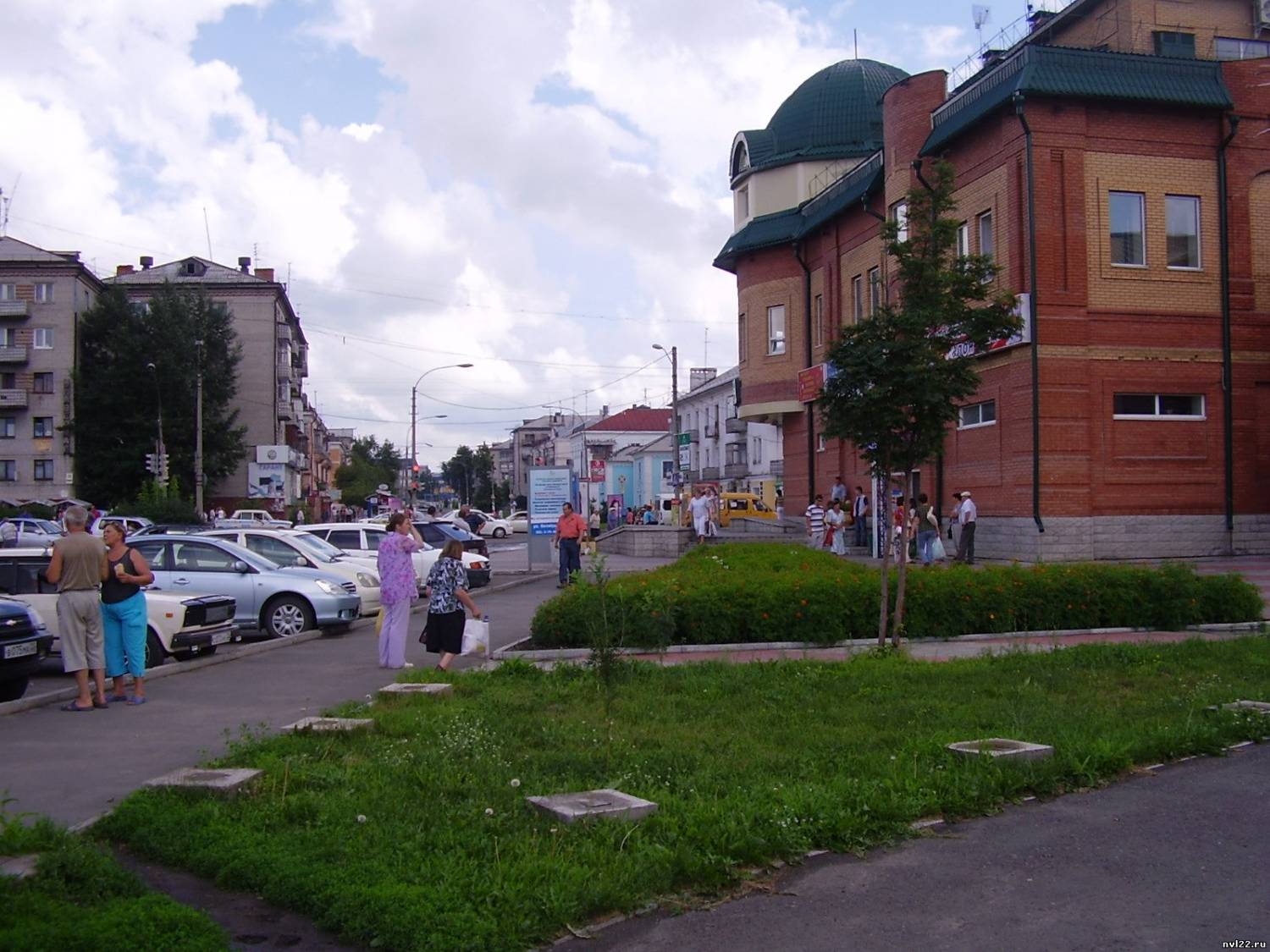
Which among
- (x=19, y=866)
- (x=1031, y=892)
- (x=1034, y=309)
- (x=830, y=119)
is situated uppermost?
(x=830, y=119)

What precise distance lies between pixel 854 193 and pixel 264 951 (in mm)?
35304

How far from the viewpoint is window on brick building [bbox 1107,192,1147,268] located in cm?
2839

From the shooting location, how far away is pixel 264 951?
5230mm

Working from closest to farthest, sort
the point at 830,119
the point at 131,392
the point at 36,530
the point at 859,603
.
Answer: the point at 859,603 < the point at 36,530 < the point at 830,119 < the point at 131,392

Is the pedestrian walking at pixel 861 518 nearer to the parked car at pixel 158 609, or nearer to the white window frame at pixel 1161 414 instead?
the white window frame at pixel 1161 414

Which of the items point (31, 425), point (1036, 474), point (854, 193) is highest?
point (854, 193)

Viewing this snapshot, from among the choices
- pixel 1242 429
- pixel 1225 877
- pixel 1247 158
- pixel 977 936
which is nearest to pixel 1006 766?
pixel 1225 877

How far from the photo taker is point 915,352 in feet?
42.8

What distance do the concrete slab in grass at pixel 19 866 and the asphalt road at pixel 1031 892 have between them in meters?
2.57

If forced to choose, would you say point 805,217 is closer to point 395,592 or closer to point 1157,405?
point 1157,405

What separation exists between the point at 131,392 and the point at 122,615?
199ft

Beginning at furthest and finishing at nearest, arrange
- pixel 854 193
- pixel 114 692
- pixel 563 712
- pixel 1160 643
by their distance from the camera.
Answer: pixel 854 193
pixel 1160 643
pixel 114 692
pixel 563 712

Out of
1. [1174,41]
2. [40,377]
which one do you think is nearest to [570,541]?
[1174,41]

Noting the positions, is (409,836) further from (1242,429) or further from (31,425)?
(31,425)
